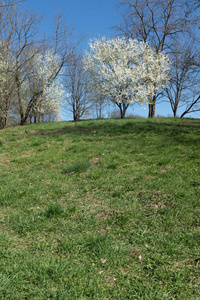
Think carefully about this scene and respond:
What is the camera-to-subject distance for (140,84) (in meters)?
24.9

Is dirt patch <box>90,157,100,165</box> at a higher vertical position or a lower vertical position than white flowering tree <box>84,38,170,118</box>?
lower

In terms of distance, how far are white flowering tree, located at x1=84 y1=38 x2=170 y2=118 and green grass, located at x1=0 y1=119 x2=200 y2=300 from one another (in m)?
17.1

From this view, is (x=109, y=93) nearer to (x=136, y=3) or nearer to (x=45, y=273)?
(x=136, y=3)

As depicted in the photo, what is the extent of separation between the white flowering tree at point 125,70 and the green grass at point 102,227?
17.1m

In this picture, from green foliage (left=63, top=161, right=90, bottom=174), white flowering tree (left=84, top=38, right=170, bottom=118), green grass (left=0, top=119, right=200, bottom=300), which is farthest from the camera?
white flowering tree (left=84, top=38, right=170, bottom=118)

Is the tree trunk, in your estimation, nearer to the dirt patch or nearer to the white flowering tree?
the white flowering tree

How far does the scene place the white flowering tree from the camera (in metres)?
24.0

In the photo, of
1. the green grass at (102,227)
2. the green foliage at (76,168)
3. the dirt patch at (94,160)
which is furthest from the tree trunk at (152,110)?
the green foliage at (76,168)

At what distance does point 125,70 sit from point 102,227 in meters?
22.1

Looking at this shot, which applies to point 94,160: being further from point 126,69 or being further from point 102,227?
point 126,69

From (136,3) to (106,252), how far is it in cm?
2885

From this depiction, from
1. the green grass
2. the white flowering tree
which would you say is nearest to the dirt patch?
the green grass

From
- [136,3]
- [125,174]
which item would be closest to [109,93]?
[136,3]

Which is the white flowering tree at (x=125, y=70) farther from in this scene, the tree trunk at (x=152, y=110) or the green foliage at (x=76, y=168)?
the green foliage at (x=76, y=168)
